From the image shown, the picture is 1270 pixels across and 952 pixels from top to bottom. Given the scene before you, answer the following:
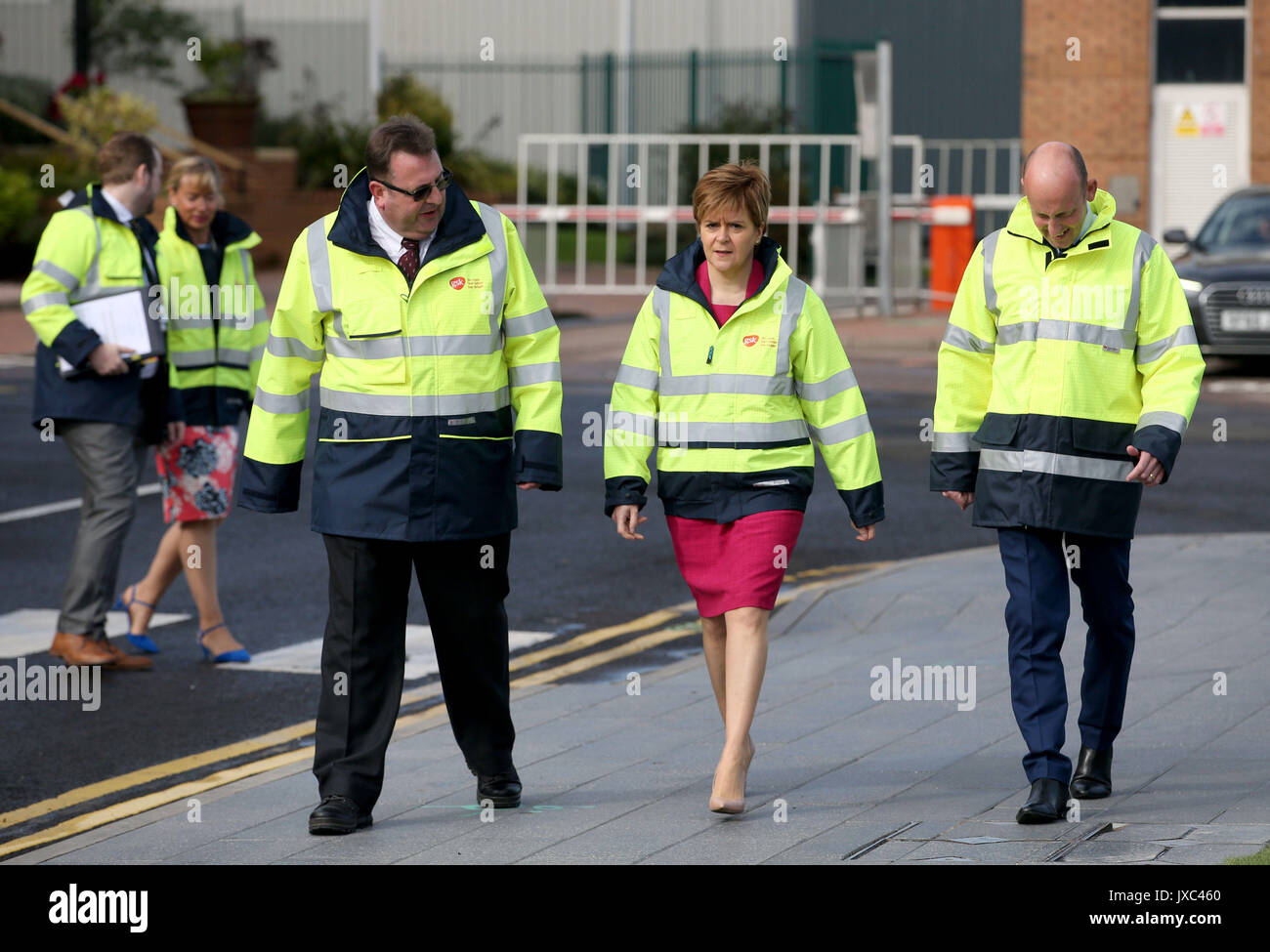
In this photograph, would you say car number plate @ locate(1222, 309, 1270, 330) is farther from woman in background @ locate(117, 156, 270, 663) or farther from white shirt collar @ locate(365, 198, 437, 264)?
white shirt collar @ locate(365, 198, 437, 264)

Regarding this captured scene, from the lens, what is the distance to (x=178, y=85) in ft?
113

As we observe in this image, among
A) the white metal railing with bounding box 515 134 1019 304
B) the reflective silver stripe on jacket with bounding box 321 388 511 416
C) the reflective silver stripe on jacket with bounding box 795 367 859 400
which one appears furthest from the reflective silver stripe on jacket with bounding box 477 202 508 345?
the white metal railing with bounding box 515 134 1019 304

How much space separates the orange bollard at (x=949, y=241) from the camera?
24.0 metres

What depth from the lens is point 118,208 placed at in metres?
8.09

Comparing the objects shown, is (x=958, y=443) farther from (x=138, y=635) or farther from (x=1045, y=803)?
(x=138, y=635)

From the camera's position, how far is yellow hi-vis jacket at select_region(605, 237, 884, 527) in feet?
18.9

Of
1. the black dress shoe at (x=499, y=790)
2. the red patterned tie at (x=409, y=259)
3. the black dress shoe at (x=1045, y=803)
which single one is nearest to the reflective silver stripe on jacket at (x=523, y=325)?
the red patterned tie at (x=409, y=259)

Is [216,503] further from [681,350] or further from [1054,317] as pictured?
[1054,317]

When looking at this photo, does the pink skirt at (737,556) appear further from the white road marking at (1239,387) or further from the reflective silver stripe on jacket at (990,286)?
the white road marking at (1239,387)

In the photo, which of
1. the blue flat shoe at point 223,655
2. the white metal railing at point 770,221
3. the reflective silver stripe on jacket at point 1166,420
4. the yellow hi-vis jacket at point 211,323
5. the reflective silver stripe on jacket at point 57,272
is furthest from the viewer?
the white metal railing at point 770,221

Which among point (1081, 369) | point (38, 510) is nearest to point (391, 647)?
point (1081, 369)

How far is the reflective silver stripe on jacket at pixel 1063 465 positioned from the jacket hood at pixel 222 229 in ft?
11.8

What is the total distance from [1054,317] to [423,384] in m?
1.68

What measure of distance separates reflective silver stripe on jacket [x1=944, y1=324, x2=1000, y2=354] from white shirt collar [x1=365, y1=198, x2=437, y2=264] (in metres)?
1.43
